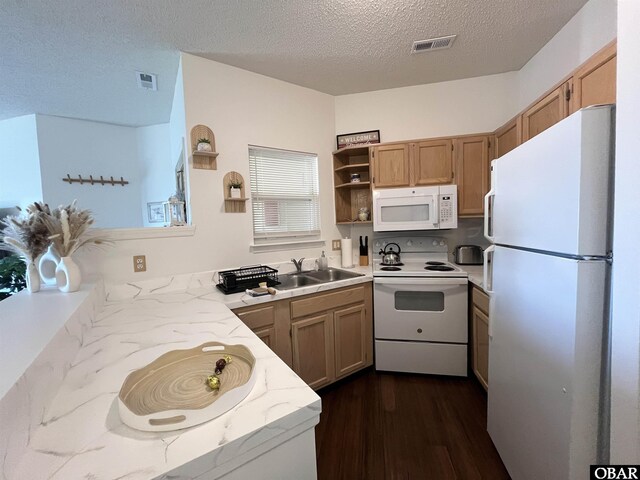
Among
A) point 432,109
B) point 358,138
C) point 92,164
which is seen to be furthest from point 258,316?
point 92,164

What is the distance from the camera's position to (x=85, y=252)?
5.82ft

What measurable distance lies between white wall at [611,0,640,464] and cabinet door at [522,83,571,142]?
0.82 meters

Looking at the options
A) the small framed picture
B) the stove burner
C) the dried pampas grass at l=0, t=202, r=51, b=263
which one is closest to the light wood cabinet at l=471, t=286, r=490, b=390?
the stove burner

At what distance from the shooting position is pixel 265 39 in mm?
1949

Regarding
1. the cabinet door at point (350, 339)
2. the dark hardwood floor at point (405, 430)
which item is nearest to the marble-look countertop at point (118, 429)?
the dark hardwood floor at point (405, 430)

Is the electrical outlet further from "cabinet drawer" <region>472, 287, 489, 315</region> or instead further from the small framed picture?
"cabinet drawer" <region>472, 287, 489, 315</region>

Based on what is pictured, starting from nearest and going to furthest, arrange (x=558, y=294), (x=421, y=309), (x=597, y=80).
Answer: (x=558, y=294) < (x=597, y=80) < (x=421, y=309)

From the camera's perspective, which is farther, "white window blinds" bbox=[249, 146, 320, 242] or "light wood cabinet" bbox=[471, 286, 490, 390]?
"white window blinds" bbox=[249, 146, 320, 242]

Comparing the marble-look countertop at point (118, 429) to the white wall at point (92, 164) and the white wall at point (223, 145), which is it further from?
the white wall at point (92, 164)

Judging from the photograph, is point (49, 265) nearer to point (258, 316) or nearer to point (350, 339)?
point (258, 316)

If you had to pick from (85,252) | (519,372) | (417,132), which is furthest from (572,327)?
(85,252)

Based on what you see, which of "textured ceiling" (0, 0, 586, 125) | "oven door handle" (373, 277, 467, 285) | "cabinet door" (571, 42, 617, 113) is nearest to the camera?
"cabinet door" (571, 42, 617, 113)

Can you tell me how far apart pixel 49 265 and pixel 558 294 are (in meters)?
2.50

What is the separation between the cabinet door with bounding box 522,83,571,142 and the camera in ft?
4.99
